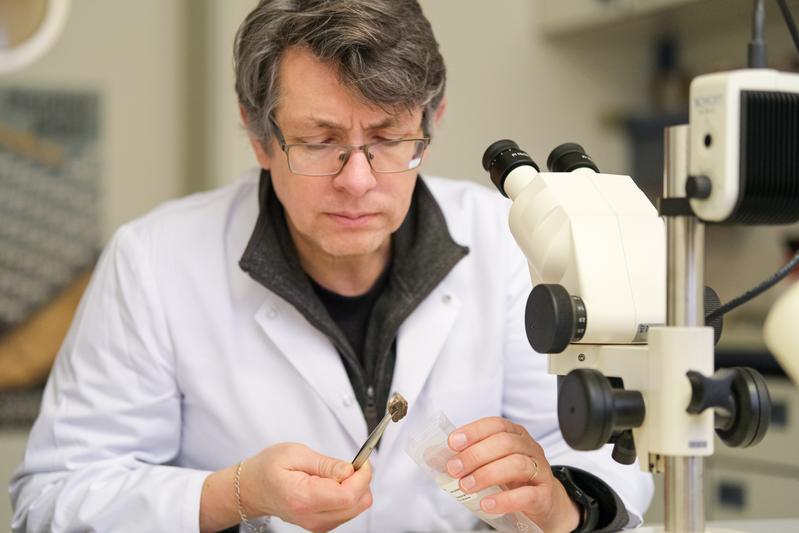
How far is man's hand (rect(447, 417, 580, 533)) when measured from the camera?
1146 millimetres

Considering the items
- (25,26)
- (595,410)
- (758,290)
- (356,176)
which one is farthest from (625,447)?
(25,26)

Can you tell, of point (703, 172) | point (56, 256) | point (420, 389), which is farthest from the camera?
point (56, 256)

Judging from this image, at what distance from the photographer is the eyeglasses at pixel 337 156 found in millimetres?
1412

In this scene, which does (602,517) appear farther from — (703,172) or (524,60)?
(524,60)

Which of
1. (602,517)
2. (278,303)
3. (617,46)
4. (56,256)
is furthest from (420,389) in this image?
(617,46)

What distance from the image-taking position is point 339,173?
55.6 inches

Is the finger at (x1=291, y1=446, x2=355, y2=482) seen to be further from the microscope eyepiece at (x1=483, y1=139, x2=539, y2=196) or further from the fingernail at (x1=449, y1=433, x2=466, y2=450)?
the microscope eyepiece at (x1=483, y1=139, x2=539, y2=196)

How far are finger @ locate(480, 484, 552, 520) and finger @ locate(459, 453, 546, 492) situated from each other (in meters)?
0.01

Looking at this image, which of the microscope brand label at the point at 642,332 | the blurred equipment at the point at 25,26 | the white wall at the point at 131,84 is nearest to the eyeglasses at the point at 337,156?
the microscope brand label at the point at 642,332

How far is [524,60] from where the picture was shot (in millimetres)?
3711

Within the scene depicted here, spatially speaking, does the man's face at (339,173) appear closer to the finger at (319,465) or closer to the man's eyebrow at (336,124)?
the man's eyebrow at (336,124)

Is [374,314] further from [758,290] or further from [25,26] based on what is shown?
[25,26]

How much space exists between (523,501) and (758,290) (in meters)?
0.41

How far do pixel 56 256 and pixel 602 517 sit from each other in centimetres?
256
